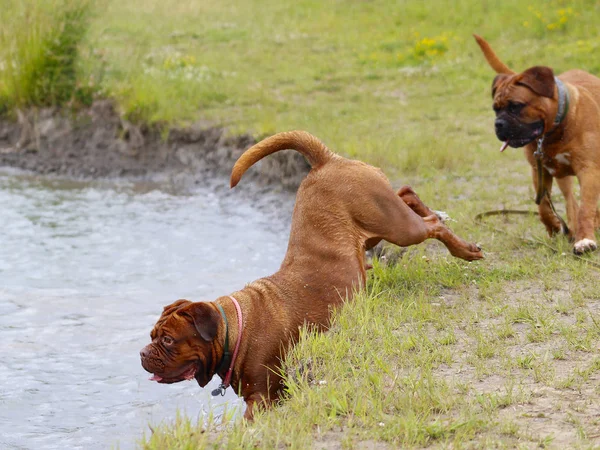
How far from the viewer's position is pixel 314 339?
15.8 ft

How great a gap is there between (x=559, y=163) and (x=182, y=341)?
3.41m

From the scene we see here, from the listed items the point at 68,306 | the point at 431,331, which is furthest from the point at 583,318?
the point at 68,306

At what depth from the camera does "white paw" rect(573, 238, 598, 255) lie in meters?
6.17

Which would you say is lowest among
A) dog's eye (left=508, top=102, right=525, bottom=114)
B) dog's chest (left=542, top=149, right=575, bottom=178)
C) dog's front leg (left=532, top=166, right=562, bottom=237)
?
dog's front leg (left=532, top=166, right=562, bottom=237)

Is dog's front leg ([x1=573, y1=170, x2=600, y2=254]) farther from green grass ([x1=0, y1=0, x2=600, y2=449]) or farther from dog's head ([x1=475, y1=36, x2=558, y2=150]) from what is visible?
dog's head ([x1=475, y1=36, x2=558, y2=150])

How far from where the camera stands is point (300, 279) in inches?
210

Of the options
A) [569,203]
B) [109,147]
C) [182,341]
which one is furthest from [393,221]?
[109,147]

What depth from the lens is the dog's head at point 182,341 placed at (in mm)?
4637

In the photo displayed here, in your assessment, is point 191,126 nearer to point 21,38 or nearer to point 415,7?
point 21,38

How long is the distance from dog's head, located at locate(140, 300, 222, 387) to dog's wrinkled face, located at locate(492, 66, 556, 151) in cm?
293

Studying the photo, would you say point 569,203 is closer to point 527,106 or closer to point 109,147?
point 527,106

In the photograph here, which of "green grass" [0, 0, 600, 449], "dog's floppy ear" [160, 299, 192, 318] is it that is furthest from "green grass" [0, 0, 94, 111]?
"dog's floppy ear" [160, 299, 192, 318]

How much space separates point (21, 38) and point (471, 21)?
816cm

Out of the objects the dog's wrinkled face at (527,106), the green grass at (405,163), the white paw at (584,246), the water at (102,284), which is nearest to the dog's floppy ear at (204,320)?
the water at (102,284)
